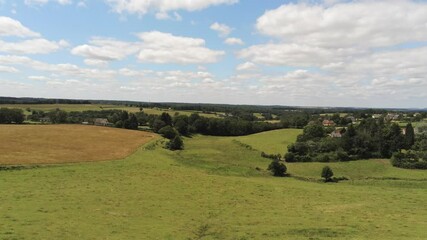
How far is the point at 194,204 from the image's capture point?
4353cm

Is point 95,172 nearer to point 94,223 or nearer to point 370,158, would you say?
point 94,223

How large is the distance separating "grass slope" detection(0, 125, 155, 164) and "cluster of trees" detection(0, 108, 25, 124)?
106 feet

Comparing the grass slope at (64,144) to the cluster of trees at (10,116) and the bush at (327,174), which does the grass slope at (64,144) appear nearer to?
the cluster of trees at (10,116)

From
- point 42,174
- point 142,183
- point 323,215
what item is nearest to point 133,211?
point 142,183

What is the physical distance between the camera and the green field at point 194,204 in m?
31.4

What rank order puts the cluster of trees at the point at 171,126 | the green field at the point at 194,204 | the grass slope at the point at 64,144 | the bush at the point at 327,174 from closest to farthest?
the green field at the point at 194,204 < the grass slope at the point at 64,144 < the bush at the point at 327,174 < the cluster of trees at the point at 171,126

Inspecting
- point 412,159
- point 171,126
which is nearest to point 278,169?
point 412,159

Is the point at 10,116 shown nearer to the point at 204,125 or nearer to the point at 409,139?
the point at 204,125

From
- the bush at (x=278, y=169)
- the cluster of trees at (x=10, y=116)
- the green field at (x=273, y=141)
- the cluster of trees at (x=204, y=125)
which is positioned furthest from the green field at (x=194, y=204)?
the cluster of trees at (x=10, y=116)

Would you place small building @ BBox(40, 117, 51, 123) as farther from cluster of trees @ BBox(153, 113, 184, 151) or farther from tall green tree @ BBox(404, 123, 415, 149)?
tall green tree @ BBox(404, 123, 415, 149)

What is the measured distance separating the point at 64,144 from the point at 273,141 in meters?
63.0

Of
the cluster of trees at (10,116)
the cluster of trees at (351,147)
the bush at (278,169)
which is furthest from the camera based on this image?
the cluster of trees at (10,116)

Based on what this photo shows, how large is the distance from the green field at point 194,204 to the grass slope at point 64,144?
6.16 m

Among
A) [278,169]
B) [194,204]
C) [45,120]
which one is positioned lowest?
[278,169]
